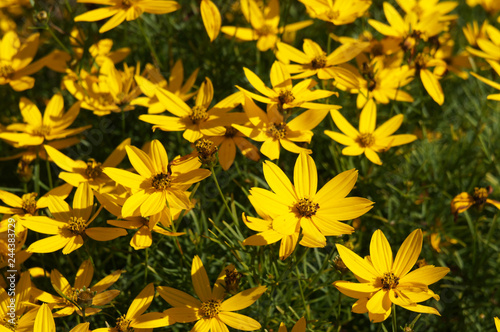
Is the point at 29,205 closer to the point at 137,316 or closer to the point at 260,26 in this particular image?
the point at 137,316

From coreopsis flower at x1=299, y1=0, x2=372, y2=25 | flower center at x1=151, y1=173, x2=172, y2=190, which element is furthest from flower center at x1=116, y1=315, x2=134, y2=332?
coreopsis flower at x1=299, y1=0, x2=372, y2=25

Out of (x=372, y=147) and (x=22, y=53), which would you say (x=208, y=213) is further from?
(x=22, y=53)

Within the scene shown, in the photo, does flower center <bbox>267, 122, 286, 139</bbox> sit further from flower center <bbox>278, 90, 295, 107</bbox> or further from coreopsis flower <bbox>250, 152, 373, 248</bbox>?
coreopsis flower <bbox>250, 152, 373, 248</bbox>

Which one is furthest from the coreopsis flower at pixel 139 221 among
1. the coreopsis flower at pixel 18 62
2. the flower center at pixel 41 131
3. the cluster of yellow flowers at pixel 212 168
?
the coreopsis flower at pixel 18 62

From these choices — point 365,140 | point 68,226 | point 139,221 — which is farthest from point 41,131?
point 365,140

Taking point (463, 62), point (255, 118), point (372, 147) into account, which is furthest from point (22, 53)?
point (463, 62)

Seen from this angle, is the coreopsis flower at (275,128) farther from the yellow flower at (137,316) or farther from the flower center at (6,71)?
the flower center at (6,71)
